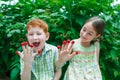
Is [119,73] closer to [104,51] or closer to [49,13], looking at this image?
[104,51]

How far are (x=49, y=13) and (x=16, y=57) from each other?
537 mm

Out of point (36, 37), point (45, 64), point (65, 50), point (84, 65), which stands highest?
point (36, 37)

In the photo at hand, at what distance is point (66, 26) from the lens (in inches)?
126

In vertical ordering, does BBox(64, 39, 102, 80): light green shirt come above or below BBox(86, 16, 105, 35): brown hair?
below

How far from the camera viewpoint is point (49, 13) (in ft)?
10.9

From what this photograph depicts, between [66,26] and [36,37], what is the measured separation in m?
0.56

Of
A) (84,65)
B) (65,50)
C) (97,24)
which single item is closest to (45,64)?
(65,50)

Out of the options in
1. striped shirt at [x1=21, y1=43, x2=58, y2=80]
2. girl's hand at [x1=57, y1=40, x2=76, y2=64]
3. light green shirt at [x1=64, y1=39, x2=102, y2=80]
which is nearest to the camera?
girl's hand at [x1=57, y1=40, x2=76, y2=64]

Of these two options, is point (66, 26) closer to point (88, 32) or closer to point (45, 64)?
point (88, 32)

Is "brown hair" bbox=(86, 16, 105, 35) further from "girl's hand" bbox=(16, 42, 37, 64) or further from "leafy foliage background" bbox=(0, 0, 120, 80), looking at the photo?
"girl's hand" bbox=(16, 42, 37, 64)

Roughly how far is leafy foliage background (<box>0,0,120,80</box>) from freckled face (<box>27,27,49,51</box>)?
1.24 feet

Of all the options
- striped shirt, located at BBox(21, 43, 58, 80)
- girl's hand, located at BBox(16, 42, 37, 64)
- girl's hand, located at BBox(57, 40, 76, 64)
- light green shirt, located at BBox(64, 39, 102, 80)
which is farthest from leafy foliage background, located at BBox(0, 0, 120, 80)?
→ girl's hand, located at BBox(16, 42, 37, 64)

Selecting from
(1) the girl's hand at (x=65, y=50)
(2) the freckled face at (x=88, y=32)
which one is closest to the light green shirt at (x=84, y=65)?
(2) the freckled face at (x=88, y=32)

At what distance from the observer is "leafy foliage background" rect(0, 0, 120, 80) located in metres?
3.18
